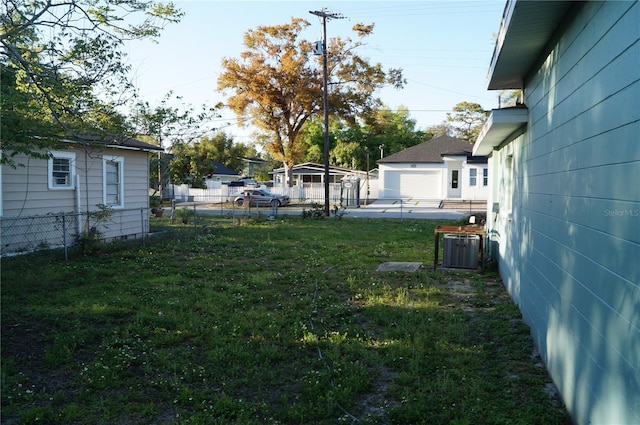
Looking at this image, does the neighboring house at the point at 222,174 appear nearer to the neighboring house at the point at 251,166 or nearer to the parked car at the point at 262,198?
the neighboring house at the point at 251,166

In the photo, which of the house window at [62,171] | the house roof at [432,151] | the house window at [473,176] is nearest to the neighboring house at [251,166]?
the house roof at [432,151]

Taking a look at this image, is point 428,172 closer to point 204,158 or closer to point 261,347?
point 204,158

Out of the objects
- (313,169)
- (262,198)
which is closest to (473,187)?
(262,198)

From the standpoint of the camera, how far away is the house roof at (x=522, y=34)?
389 cm

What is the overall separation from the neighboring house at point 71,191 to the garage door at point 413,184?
2484 centimetres

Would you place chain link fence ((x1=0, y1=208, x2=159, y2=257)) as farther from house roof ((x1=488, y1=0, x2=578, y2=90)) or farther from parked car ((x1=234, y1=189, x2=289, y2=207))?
parked car ((x1=234, y1=189, x2=289, y2=207))

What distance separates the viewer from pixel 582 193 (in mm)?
3453

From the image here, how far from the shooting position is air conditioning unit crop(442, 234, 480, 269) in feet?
32.2

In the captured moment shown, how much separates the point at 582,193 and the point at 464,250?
21.3 ft

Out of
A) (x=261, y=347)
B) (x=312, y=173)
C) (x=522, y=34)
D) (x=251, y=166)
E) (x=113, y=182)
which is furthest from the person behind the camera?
(x=251, y=166)

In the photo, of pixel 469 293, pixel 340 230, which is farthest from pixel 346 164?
pixel 469 293

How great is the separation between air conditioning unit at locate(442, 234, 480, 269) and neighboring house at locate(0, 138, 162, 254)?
643 cm

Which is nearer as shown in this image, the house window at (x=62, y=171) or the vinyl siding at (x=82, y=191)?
the vinyl siding at (x=82, y=191)

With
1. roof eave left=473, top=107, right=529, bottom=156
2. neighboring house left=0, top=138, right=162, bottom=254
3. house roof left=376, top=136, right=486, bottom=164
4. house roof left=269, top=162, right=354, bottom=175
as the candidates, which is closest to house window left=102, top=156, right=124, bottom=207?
neighboring house left=0, top=138, right=162, bottom=254
